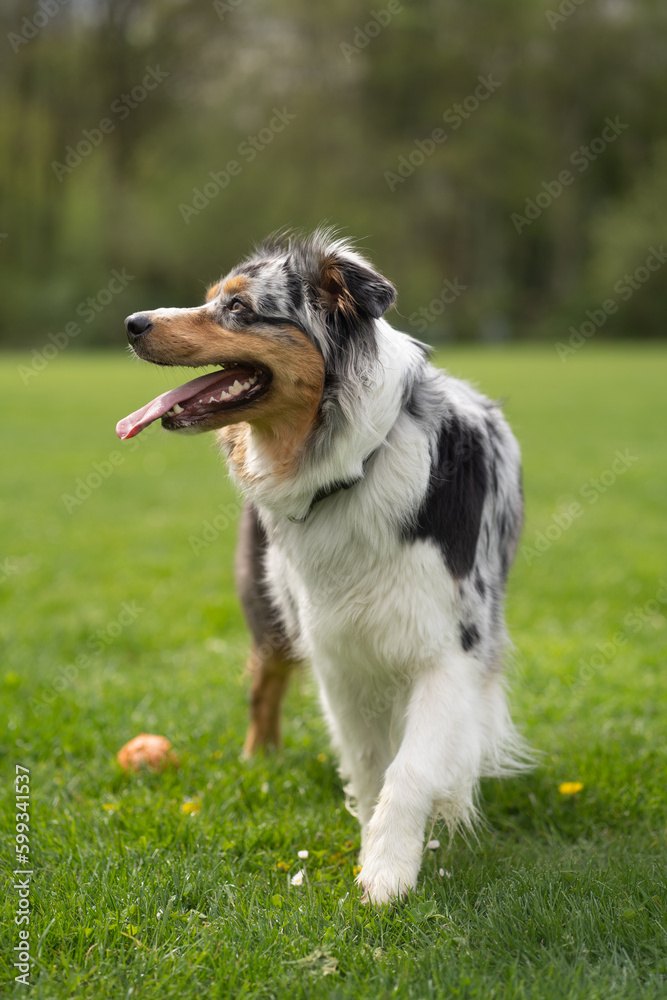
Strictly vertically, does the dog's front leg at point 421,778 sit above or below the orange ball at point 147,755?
above

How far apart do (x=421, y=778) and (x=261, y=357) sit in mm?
1640

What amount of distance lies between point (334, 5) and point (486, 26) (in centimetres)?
939

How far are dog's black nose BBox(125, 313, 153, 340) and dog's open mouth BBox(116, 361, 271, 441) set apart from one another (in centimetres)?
25

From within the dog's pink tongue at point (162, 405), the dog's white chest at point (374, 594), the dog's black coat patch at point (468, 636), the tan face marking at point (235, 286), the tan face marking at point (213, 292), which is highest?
the tan face marking at point (235, 286)

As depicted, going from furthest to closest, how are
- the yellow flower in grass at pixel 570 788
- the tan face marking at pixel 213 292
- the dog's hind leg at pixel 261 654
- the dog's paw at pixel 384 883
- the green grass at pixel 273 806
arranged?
the dog's hind leg at pixel 261 654
the yellow flower in grass at pixel 570 788
the tan face marking at pixel 213 292
the dog's paw at pixel 384 883
the green grass at pixel 273 806

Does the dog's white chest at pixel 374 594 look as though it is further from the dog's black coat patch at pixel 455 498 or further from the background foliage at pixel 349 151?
the background foliage at pixel 349 151

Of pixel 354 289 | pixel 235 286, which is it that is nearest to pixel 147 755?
pixel 235 286

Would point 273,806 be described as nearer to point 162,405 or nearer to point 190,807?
point 190,807

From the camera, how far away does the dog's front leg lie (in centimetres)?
318

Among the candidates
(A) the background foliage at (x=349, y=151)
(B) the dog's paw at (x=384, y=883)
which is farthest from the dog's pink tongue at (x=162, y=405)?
(A) the background foliage at (x=349, y=151)

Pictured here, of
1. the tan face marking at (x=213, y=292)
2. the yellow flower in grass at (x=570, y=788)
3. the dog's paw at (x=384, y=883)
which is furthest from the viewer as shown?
the yellow flower in grass at (x=570, y=788)

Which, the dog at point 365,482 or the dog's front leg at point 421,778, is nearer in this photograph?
the dog's front leg at point 421,778

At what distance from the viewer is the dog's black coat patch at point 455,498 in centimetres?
339

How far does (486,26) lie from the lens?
49.3 m
